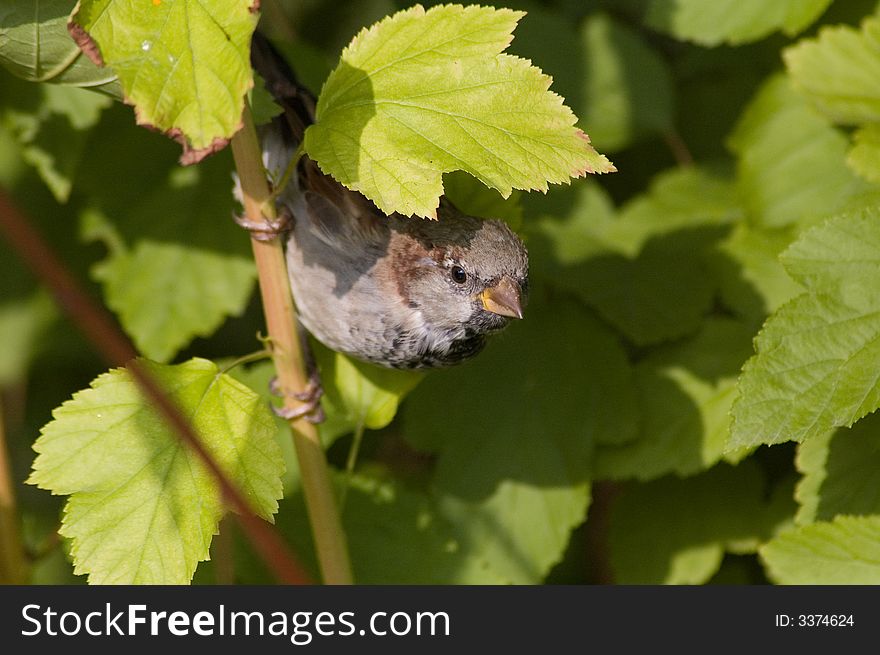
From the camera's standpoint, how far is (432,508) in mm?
2320

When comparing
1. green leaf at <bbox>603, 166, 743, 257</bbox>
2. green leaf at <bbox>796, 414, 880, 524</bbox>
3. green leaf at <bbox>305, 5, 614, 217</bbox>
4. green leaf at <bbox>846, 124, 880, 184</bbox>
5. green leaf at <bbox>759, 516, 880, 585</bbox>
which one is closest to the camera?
green leaf at <bbox>305, 5, 614, 217</bbox>

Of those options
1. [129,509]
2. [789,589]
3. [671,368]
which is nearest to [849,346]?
→ [789,589]

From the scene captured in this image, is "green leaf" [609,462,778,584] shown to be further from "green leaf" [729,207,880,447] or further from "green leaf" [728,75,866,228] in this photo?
"green leaf" [729,207,880,447]

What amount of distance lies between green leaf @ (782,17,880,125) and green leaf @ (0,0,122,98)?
61.7 inches

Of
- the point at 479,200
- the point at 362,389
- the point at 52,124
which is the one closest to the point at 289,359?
Answer: the point at 362,389

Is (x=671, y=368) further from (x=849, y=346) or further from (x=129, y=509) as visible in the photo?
(x=129, y=509)

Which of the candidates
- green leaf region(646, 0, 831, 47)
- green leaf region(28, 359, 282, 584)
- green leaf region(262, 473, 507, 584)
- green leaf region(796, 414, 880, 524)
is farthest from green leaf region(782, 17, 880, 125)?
green leaf region(28, 359, 282, 584)

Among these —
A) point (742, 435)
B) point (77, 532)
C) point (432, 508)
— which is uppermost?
point (77, 532)

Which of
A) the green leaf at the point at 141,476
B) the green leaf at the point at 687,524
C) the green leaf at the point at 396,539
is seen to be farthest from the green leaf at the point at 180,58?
the green leaf at the point at 687,524

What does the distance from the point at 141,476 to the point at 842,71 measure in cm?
178

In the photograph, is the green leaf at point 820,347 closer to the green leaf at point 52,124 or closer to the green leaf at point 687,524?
the green leaf at point 687,524

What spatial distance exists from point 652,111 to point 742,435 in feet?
4.53

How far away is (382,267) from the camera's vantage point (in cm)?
205

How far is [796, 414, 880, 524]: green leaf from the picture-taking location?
1922mm
